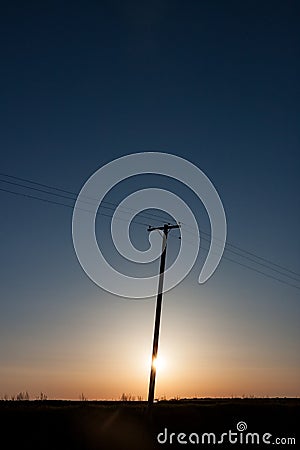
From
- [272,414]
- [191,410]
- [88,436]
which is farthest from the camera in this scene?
[272,414]

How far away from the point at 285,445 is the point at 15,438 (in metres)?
15.3

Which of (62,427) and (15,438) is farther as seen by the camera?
(62,427)

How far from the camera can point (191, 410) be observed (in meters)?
41.7

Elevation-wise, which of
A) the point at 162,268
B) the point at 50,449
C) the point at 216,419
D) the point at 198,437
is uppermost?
the point at 162,268

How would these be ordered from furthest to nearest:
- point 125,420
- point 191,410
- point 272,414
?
point 272,414 < point 191,410 < point 125,420

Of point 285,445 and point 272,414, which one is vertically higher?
point 272,414

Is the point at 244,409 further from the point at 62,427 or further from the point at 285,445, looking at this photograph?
the point at 62,427

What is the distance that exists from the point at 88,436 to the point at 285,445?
1147 centimetres

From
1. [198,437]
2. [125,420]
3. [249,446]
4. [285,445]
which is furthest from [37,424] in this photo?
[285,445]

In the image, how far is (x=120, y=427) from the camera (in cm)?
3341

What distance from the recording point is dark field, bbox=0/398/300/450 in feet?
101

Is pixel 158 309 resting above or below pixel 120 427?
above

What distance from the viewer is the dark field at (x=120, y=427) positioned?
30672mm

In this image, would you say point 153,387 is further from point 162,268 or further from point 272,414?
point 272,414
